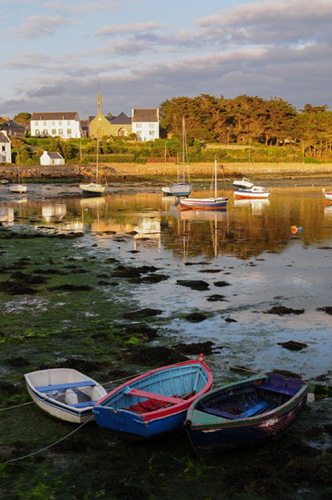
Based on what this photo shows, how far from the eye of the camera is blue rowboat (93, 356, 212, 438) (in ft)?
28.2

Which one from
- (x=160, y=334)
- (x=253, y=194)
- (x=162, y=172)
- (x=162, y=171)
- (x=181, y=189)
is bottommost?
(x=160, y=334)

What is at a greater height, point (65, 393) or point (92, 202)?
point (92, 202)

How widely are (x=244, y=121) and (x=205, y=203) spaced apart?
8137 cm

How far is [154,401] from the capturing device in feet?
30.6

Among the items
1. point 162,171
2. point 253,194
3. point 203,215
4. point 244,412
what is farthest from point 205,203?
point 162,171

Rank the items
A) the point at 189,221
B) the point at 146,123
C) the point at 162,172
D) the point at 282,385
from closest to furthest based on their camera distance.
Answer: the point at 282,385 < the point at 189,221 < the point at 162,172 < the point at 146,123

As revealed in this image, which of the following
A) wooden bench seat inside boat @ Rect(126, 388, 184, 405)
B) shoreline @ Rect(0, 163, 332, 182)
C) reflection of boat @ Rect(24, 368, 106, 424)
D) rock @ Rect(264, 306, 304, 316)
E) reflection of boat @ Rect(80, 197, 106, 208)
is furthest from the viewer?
shoreline @ Rect(0, 163, 332, 182)

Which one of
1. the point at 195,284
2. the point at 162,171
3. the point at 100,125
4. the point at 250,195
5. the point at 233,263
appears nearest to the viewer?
the point at 195,284

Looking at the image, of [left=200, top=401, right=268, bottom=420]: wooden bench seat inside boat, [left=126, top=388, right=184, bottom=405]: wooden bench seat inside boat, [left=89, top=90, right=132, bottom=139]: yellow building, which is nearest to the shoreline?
[left=89, top=90, right=132, bottom=139]: yellow building

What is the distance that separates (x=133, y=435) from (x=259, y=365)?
178 inches

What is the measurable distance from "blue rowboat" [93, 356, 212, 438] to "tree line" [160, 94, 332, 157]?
115 m

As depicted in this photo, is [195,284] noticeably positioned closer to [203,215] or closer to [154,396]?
[154,396]

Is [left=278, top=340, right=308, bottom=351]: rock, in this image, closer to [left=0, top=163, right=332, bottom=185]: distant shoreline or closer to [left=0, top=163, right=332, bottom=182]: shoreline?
[left=0, top=163, right=332, bottom=185]: distant shoreline

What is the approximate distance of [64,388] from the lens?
10266 millimetres
